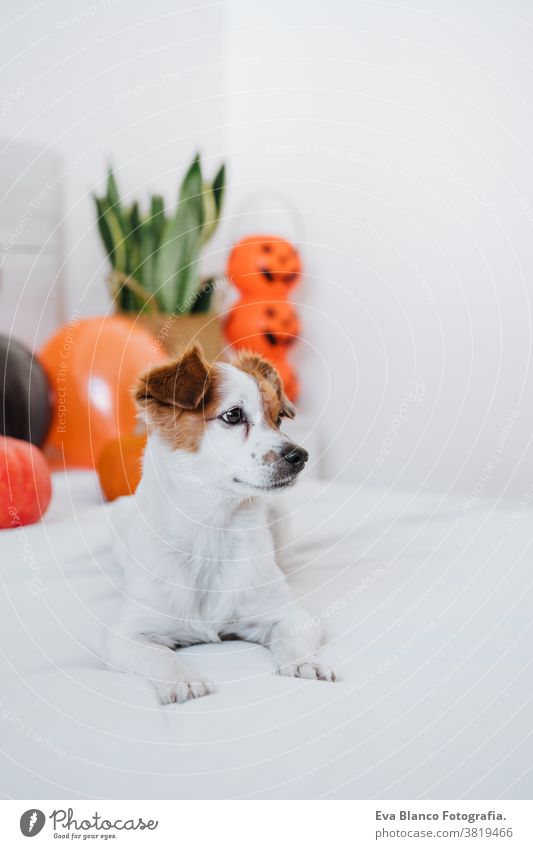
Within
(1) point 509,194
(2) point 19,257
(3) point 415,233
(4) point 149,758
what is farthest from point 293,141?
(4) point 149,758

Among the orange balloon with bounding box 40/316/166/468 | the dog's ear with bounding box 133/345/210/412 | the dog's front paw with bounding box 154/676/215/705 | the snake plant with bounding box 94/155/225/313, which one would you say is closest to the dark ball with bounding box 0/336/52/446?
the orange balloon with bounding box 40/316/166/468

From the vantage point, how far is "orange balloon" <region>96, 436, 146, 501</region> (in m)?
2.93

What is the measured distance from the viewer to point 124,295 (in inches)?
174

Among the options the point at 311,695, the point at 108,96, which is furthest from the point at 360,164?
the point at 311,695

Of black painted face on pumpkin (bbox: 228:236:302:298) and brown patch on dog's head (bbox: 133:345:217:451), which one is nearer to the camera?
brown patch on dog's head (bbox: 133:345:217:451)

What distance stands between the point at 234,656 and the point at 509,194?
3.10 m

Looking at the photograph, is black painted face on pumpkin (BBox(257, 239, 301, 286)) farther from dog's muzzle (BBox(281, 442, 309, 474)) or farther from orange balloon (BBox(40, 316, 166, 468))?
dog's muzzle (BBox(281, 442, 309, 474))

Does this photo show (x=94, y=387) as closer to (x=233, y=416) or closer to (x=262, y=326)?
(x=262, y=326)

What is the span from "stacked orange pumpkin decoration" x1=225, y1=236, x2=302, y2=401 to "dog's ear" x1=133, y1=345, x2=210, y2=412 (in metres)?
2.07

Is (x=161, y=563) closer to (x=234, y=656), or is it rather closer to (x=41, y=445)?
(x=234, y=656)

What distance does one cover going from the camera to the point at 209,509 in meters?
2.08

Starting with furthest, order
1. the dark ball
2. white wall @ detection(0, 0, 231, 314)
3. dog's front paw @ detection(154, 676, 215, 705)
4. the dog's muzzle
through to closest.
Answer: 1. white wall @ detection(0, 0, 231, 314)
2. the dark ball
3. the dog's muzzle
4. dog's front paw @ detection(154, 676, 215, 705)

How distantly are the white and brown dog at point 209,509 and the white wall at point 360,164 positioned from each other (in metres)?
2.40

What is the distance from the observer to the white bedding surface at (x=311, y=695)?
1420mm
